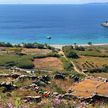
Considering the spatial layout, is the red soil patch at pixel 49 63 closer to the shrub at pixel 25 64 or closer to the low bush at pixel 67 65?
the low bush at pixel 67 65

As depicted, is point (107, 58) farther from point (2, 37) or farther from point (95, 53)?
point (2, 37)

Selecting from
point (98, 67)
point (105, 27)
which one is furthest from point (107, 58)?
point (105, 27)

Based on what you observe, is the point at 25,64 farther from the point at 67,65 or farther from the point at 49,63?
the point at 67,65

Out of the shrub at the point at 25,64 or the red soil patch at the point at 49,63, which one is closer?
the red soil patch at the point at 49,63

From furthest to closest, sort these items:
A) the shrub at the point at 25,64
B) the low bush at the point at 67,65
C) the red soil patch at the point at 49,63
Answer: the shrub at the point at 25,64 < the red soil patch at the point at 49,63 < the low bush at the point at 67,65

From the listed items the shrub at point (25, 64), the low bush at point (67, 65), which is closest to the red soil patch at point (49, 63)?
the low bush at point (67, 65)

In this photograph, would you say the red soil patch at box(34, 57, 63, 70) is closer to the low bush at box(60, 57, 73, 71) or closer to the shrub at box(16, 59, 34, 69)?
the low bush at box(60, 57, 73, 71)

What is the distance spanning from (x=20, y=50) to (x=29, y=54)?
457 centimetres

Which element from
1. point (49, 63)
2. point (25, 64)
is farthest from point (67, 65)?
point (25, 64)

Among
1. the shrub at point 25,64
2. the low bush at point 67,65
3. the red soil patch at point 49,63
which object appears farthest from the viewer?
the shrub at point 25,64

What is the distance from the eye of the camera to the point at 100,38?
114938 mm

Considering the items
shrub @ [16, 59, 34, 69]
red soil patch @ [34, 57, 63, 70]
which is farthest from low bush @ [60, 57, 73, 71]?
shrub @ [16, 59, 34, 69]

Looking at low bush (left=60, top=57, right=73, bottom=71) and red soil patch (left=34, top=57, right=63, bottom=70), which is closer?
low bush (left=60, top=57, right=73, bottom=71)

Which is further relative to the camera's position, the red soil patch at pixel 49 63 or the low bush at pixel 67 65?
the red soil patch at pixel 49 63
